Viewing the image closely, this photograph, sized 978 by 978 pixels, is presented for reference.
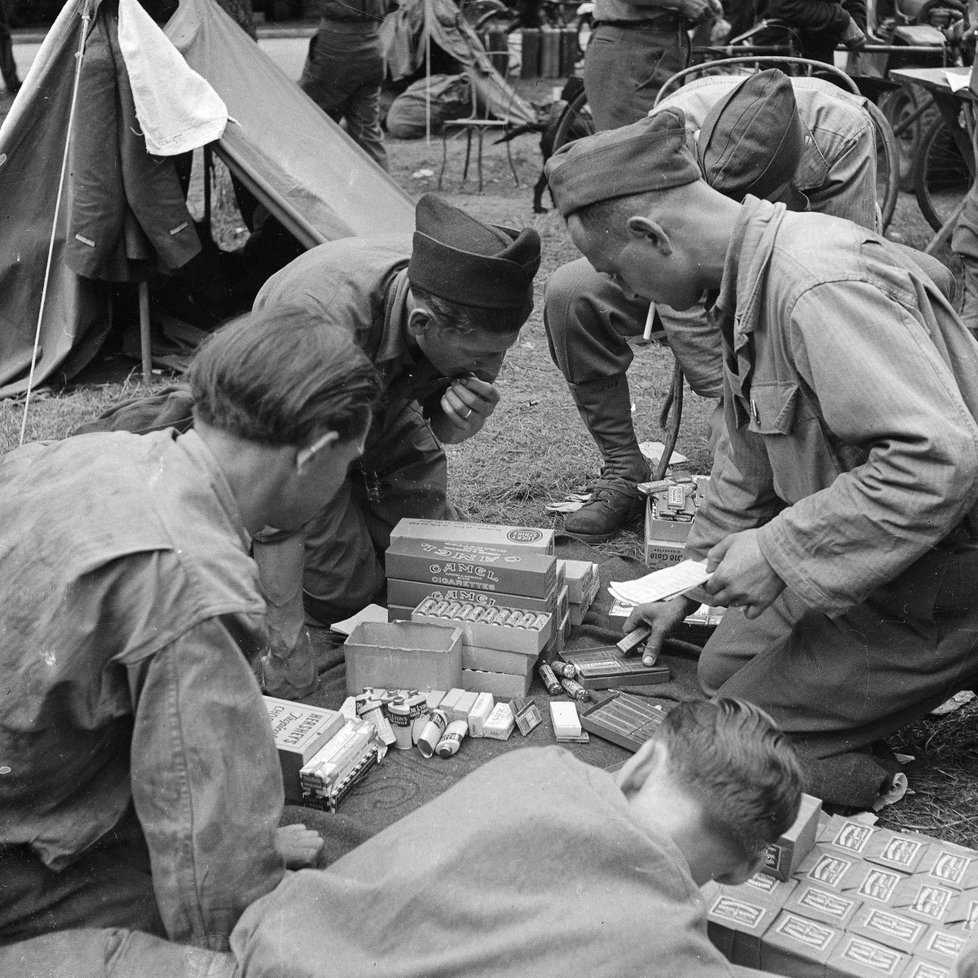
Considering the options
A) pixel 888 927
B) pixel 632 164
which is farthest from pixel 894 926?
pixel 632 164

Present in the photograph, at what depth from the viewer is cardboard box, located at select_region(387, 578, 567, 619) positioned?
346 centimetres

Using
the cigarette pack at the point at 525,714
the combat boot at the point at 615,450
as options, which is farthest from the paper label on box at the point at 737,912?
the combat boot at the point at 615,450

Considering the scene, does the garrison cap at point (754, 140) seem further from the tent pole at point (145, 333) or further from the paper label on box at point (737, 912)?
the tent pole at point (145, 333)

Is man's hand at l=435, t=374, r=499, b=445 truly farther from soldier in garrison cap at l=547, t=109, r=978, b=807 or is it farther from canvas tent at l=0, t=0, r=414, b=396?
canvas tent at l=0, t=0, r=414, b=396

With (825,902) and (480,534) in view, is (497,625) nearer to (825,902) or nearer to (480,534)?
(480,534)

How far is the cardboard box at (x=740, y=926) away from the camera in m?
2.27

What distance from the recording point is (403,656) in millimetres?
3293

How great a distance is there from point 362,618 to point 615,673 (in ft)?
2.68

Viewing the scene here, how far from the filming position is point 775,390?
2906mm

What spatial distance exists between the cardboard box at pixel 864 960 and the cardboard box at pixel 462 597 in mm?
1450

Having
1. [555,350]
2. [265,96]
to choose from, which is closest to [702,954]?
[555,350]

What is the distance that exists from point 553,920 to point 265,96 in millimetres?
5466

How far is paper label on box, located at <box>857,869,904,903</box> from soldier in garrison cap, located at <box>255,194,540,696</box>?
5.57 feet

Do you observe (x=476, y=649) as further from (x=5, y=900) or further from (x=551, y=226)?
(x=551, y=226)
